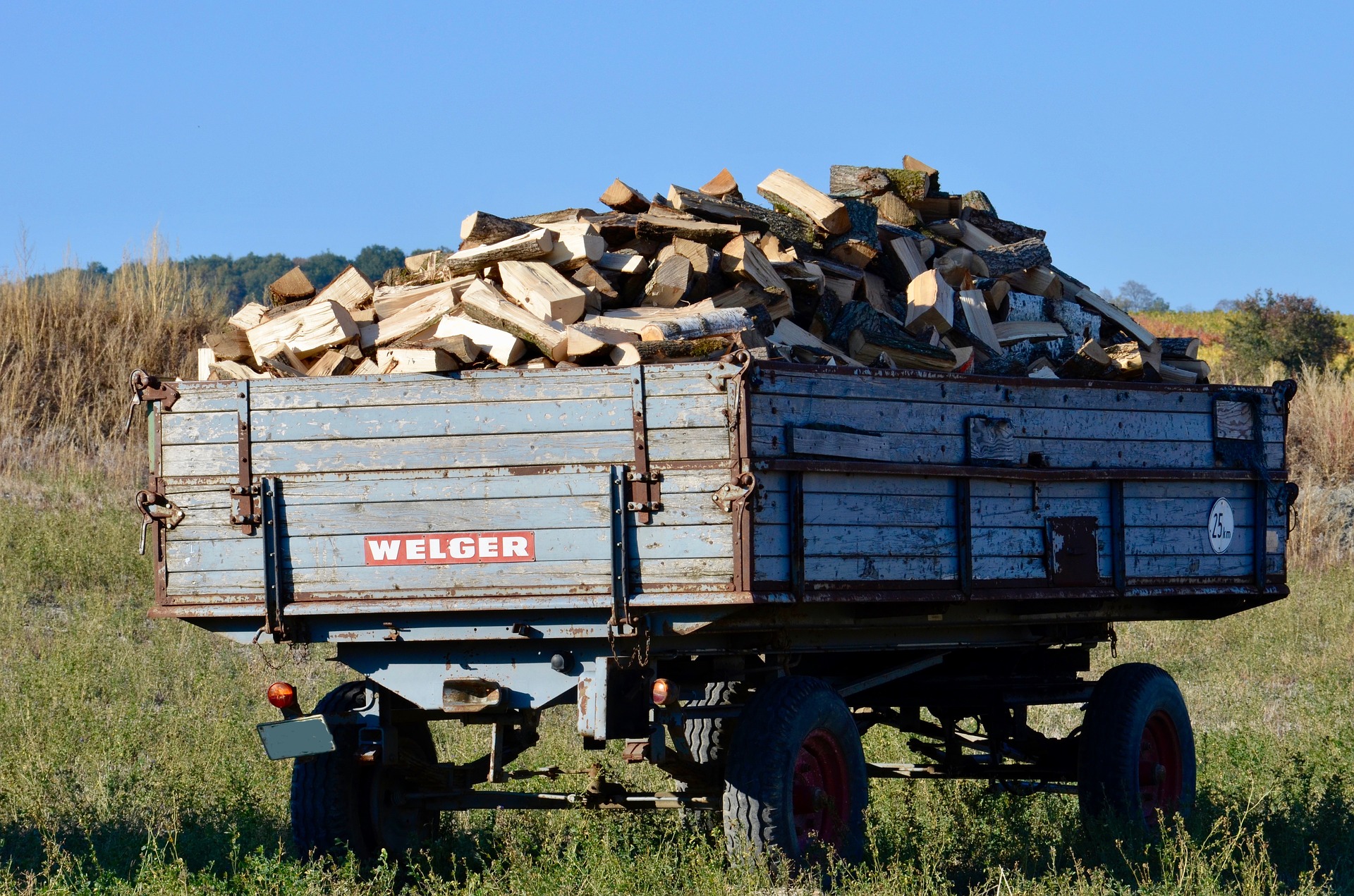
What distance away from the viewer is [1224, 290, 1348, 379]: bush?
27.2 metres

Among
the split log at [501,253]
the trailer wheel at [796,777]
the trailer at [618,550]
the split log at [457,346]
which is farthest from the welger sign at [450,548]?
the split log at [501,253]

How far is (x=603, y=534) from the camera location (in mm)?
5391

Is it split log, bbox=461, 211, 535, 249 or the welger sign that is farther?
split log, bbox=461, 211, 535, 249

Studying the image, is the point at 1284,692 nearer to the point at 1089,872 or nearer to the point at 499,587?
the point at 1089,872

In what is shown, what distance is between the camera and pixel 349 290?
281 inches

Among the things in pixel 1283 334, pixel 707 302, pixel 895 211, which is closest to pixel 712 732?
pixel 707 302

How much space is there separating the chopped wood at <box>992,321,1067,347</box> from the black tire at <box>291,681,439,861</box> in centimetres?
374

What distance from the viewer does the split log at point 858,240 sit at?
7715 mm

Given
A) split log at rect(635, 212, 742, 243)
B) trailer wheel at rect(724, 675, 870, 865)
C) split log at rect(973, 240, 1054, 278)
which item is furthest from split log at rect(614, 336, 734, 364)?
split log at rect(973, 240, 1054, 278)

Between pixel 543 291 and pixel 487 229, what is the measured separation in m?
0.78

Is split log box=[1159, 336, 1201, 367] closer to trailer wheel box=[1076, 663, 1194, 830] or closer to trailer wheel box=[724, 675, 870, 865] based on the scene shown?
trailer wheel box=[1076, 663, 1194, 830]

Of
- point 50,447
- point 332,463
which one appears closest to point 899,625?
point 332,463

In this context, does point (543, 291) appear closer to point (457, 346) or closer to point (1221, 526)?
point (457, 346)

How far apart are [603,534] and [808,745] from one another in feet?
4.28
